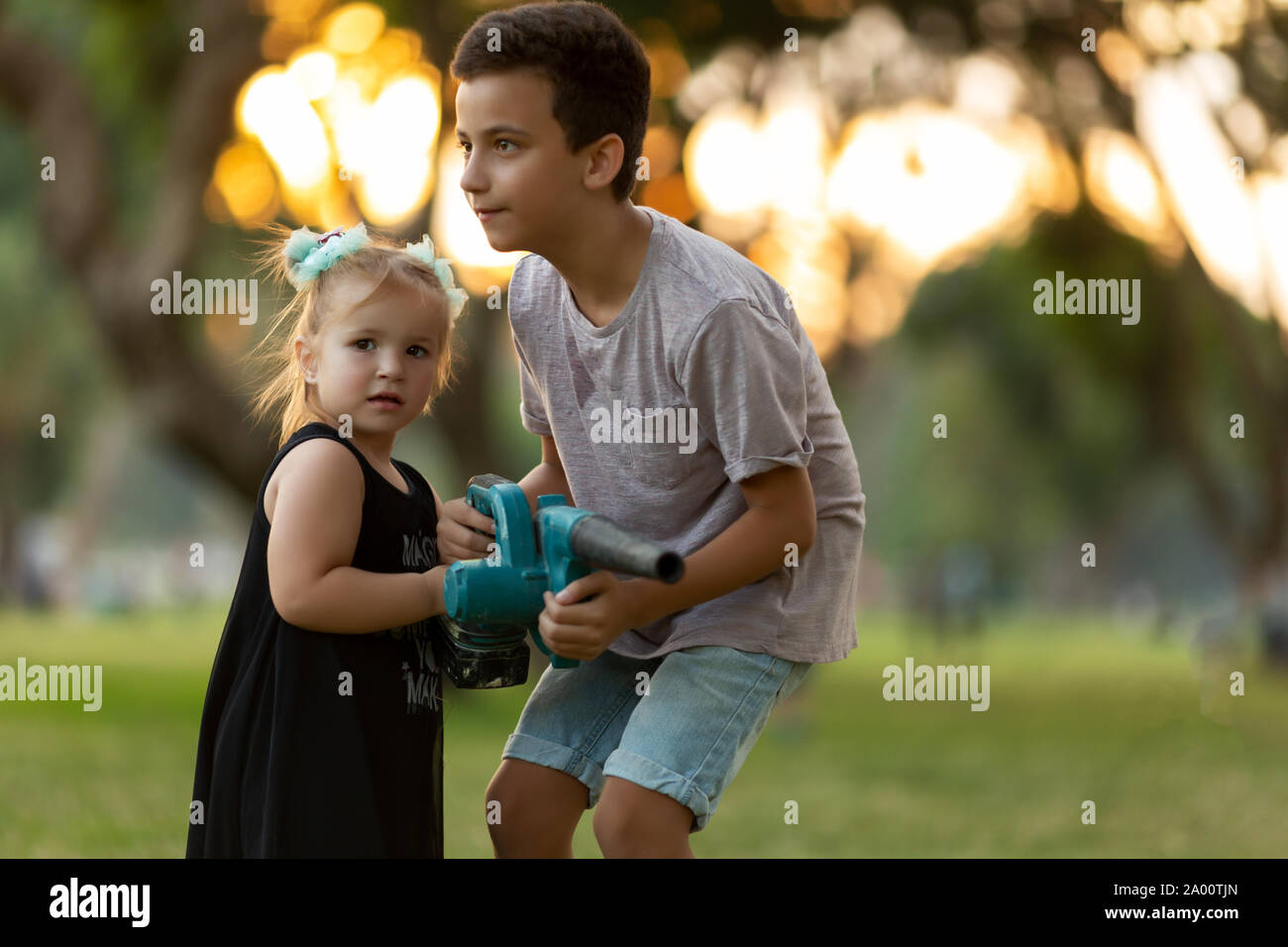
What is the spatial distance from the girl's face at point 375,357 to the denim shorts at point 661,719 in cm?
68

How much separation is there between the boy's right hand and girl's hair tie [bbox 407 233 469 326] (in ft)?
1.36

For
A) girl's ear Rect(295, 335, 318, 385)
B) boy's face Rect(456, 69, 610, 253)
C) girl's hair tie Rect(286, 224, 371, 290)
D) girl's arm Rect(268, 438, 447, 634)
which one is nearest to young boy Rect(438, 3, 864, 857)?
boy's face Rect(456, 69, 610, 253)

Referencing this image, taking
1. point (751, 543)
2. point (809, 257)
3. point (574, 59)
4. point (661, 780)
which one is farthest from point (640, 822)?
point (809, 257)

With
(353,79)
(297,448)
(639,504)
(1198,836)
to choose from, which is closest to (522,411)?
(639,504)

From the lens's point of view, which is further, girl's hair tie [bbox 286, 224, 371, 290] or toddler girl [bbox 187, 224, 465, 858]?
girl's hair tie [bbox 286, 224, 371, 290]

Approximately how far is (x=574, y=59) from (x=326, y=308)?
0.70 metres

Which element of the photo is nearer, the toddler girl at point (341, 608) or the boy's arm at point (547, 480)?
the toddler girl at point (341, 608)

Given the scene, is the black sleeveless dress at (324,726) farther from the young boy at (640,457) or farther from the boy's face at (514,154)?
the boy's face at (514,154)

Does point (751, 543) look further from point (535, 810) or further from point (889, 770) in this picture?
point (889, 770)

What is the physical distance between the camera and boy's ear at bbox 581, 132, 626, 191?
2.66m

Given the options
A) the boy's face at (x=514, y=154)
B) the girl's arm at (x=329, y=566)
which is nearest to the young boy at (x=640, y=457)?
the boy's face at (x=514, y=154)

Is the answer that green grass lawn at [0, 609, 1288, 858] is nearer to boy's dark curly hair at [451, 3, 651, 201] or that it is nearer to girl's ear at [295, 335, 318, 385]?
girl's ear at [295, 335, 318, 385]

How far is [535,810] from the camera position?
9.15ft

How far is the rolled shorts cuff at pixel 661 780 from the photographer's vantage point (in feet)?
8.21
